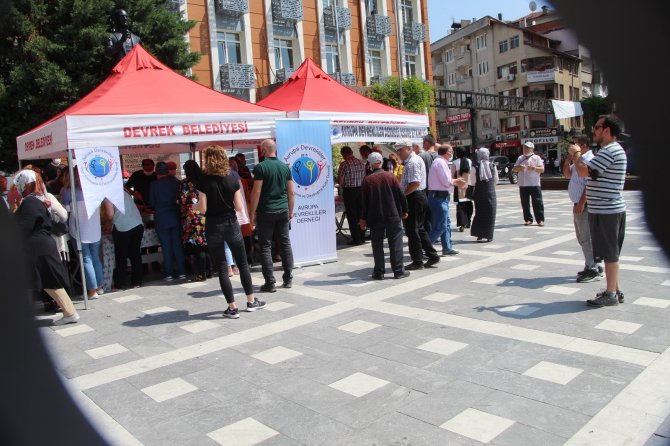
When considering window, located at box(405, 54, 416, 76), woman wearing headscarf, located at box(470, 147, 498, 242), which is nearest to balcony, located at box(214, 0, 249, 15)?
window, located at box(405, 54, 416, 76)

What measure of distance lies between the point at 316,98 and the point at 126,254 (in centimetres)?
411

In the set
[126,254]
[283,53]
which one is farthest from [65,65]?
[283,53]

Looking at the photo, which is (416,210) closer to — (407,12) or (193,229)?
(193,229)

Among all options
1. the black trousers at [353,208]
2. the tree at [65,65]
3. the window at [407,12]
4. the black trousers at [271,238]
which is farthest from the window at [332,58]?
the black trousers at [271,238]

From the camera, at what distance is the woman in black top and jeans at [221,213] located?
5578 mm

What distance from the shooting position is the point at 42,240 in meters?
5.36

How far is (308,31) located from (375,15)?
4.43 m

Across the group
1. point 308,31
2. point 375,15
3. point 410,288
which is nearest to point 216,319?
point 410,288

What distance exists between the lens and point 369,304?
19.3ft

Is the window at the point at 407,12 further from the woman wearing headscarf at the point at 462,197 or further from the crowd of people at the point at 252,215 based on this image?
the crowd of people at the point at 252,215

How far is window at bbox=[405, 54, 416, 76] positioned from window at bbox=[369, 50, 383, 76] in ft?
6.38

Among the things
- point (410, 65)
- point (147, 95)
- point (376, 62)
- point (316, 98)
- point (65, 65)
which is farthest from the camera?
point (410, 65)

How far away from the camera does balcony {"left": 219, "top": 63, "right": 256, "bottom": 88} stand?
23.3m

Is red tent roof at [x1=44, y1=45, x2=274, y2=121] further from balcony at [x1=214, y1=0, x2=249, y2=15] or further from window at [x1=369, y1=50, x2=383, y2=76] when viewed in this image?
window at [x1=369, y1=50, x2=383, y2=76]
